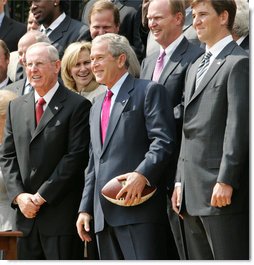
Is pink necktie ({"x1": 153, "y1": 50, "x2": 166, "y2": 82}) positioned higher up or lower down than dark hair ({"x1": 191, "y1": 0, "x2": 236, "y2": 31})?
lower down

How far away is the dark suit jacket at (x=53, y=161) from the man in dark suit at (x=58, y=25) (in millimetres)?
1728

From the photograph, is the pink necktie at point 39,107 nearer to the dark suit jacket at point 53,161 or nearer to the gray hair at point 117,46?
the dark suit jacket at point 53,161

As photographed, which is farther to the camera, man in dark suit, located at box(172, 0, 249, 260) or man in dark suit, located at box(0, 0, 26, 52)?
man in dark suit, located at box(0, 0, 26, 52)

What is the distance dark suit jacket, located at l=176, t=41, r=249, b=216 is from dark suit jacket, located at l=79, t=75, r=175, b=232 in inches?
7.9

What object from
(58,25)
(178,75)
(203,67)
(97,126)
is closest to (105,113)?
(97,126)

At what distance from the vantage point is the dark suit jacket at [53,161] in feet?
22.2

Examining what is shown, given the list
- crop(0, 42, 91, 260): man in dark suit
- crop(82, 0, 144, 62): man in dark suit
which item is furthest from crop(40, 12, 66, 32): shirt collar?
crop(0, 42, 91, 260): man in dark suit

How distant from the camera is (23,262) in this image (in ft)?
21.1

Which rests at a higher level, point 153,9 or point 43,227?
point 153,9

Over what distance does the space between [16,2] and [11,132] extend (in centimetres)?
456

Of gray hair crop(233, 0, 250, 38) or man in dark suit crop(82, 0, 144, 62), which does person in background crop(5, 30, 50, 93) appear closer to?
man in dark suit crop(82, 0, 144, 62)

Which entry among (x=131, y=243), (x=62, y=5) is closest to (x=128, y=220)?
(x=131, y=243)

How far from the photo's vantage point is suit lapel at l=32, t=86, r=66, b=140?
22.7 feet

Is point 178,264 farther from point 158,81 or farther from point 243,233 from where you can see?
point 158,81
